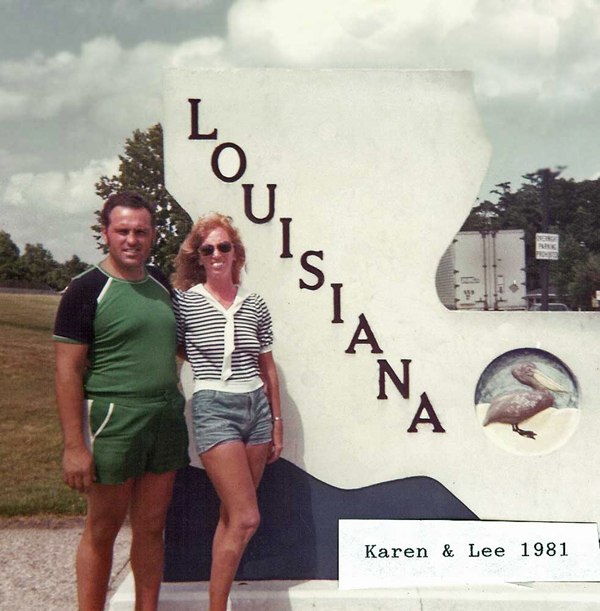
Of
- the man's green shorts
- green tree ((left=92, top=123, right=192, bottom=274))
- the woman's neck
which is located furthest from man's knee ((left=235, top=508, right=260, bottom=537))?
green tree ((left=92, top=123, right=192, bottom=274))

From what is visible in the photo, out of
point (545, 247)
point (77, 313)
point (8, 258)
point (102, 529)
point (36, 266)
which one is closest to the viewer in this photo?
point (77, 313)

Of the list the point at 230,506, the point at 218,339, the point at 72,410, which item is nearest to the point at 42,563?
the point at 230,506

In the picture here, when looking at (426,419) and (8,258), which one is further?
(8,258)

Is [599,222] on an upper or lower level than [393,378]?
upper

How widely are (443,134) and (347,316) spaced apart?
3.37 ft

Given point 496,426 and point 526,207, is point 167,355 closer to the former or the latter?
point 496,426

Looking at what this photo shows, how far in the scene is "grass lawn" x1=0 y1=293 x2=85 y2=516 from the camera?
205 inches

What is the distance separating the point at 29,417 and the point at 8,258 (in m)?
13.1

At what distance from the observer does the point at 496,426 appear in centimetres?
330

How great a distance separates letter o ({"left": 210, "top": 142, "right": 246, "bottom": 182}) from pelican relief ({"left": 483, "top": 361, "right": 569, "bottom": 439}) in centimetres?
169

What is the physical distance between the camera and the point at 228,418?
266 centimetres

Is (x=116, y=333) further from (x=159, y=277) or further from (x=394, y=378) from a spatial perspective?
(x=394, y=378)

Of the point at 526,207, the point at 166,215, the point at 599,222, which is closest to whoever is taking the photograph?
the point at 166,215

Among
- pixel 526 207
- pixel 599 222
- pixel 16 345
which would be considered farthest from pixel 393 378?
pixel 599 222
